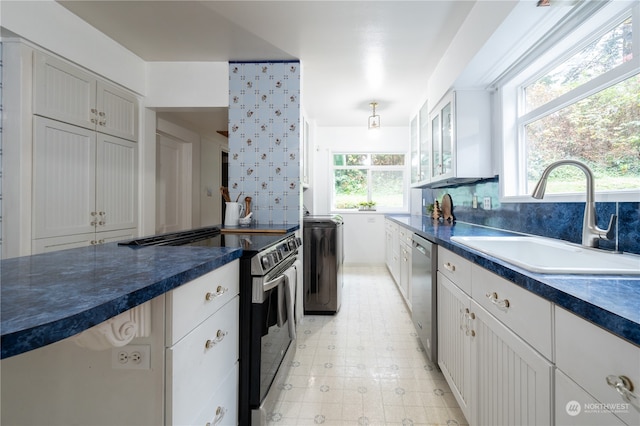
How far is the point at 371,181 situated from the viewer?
5203 millimetres

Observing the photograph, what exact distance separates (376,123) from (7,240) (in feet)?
11.7

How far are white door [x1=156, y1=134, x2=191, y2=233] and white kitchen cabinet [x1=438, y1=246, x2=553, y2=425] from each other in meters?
3.51

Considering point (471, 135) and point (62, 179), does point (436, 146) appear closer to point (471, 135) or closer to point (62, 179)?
point (471, 135)

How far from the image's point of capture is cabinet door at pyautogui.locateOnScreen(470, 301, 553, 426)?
781mm

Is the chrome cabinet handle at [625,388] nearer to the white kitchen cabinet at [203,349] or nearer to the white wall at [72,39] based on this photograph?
the white kitchen cabinet at [203,349]

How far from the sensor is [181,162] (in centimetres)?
408

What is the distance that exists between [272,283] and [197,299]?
1.62 ft

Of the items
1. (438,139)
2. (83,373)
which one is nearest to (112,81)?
(83,373)

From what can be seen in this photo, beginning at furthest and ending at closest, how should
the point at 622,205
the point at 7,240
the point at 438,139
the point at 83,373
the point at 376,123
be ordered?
the point at 376,123 → the point at 438,139 → the point at 7,240 → the point at 622,205 → the point at 83,373

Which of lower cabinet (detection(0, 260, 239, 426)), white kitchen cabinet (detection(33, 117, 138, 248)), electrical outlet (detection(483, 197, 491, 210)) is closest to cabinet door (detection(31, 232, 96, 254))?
white kitchen cabinet (detection(33, 117, 138, 248))

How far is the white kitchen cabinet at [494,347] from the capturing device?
79 centimetres

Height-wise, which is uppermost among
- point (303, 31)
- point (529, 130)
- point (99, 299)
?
point (303, 31)

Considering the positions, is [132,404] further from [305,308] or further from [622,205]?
[305,308]

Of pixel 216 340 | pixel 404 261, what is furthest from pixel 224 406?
pixel 404 261
